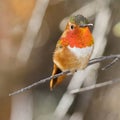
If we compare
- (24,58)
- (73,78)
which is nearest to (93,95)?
(73,78)

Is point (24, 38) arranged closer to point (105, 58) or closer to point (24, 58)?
point (24, 58)

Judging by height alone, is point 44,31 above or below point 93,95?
above
